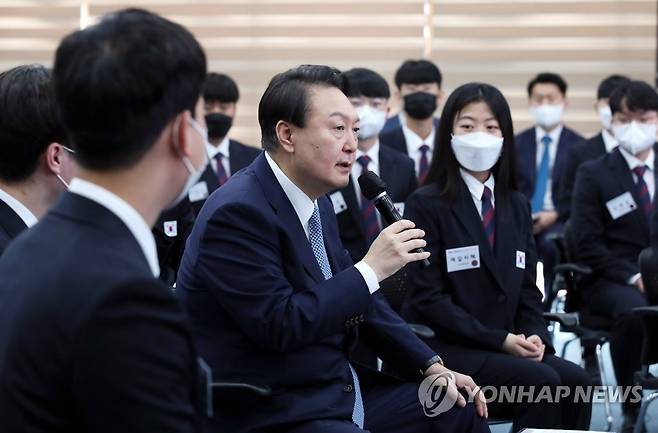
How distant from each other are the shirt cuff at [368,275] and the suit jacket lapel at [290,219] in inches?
6.3

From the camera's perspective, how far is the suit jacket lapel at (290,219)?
9.04ft

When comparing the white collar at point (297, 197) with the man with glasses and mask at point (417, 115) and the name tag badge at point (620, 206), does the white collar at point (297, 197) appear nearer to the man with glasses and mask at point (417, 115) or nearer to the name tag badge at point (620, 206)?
the name tag badge at point (620, 206)

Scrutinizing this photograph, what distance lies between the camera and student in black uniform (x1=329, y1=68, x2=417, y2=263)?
17.4 feet

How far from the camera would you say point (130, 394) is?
1.33 m

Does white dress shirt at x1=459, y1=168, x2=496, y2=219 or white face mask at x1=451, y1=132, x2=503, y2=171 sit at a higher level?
white face mask at x1=451, y1=132, x2=503, y2=171

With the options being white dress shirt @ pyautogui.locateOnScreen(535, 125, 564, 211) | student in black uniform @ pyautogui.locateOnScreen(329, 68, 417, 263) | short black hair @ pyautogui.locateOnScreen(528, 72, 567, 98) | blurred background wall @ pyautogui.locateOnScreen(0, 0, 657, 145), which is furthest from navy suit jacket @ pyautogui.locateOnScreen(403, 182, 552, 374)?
blurred background wall @ pyautogui.locateOnScreen(0, 0, 657, 145)

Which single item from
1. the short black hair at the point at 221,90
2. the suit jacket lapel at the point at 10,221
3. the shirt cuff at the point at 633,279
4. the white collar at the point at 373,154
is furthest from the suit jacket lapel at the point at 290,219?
the short black hair at the point at 221,90

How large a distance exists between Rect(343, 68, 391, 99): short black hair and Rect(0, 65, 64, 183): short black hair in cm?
393

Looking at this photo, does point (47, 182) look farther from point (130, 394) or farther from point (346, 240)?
point (346, 240)

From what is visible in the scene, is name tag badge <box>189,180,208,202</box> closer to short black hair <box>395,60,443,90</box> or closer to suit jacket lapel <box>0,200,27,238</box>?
short black hair <box>395,60,443,90</box>

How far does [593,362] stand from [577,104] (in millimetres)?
4002

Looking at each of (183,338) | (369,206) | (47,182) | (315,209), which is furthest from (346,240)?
(183,338)

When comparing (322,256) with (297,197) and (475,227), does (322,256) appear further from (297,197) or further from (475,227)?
(475,227)

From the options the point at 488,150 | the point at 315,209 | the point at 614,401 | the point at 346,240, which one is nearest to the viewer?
the point at 315,209
